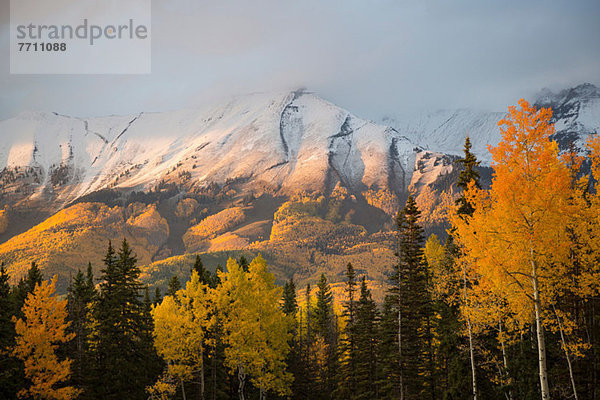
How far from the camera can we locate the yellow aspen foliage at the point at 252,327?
134ft

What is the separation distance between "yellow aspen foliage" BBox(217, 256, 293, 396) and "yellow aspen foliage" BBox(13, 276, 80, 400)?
13.6 m

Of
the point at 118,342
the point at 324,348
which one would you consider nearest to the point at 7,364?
the point at 118,342

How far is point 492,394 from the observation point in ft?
107

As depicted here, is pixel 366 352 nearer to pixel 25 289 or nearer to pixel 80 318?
pixel 80 318

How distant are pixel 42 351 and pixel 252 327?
17.6m

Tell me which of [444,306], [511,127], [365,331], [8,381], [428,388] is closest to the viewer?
[511,127]

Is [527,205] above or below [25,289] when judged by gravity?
above

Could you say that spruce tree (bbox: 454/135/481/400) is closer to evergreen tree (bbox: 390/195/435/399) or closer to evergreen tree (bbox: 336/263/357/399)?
evergreen tree (bbox: 390/195/435/399)

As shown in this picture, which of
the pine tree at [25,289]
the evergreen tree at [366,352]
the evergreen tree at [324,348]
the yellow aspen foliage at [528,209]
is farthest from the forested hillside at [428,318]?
the evergreen tree at [324,348]

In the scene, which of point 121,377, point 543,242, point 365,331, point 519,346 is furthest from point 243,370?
point 543,242

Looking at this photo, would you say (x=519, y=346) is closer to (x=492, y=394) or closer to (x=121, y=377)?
(x=492, y=394)

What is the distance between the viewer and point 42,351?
4131 cm

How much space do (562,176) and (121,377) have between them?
1465 inches

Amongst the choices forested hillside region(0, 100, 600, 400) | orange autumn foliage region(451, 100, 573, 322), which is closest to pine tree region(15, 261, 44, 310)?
forested hillside region(0, 100, 600, 400)
